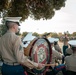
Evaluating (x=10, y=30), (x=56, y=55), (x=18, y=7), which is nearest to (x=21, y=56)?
(x=10, y=30)

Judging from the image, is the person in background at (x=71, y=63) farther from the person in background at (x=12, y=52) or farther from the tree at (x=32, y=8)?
the tree at (x=32, y=8)

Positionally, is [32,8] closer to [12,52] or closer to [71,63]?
[71,63]

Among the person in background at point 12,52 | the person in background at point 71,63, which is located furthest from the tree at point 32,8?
the person in background at point 12,52

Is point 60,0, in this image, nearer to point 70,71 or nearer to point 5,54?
point 70,71

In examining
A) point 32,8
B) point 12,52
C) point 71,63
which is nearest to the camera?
point 12,52

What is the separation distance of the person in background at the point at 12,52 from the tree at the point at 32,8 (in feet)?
45.5

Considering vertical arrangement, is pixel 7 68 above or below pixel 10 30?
below

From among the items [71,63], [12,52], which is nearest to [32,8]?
[71,63]

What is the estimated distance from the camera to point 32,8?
20359mm

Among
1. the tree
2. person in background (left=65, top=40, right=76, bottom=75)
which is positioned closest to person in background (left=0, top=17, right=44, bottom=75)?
person in background (left=65, top=40, right=76, bottom=75)

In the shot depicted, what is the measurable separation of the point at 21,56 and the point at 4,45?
1.23 feet

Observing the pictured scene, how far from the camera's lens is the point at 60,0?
2078 centimetres

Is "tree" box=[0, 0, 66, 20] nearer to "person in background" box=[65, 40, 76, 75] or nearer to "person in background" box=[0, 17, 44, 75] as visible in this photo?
"person in background" box=[65, 40, 76, 75]

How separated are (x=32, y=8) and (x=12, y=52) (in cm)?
1634
